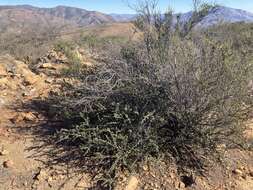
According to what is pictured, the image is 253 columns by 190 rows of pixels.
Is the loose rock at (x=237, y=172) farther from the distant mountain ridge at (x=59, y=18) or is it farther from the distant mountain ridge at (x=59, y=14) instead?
the distant mountain ridge at (x=59, y=14)

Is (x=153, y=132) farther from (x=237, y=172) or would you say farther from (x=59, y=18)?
(x=59, y=18)

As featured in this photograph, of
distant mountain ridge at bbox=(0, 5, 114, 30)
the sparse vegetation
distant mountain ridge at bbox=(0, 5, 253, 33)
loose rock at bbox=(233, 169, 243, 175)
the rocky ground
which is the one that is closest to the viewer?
the rocky ground

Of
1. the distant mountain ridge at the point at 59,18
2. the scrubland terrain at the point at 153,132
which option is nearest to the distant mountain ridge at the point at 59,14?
the distant mountain ridge at the point at 59,18

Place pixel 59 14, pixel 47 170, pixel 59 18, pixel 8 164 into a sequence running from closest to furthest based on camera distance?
1. pixel 47 170
2. pixel 8 164
3. pixel 59 18
4. pixel 59 14

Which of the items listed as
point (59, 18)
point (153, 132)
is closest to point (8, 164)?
point (153, 132)

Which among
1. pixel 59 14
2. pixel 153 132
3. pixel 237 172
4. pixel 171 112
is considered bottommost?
pixel 59 14

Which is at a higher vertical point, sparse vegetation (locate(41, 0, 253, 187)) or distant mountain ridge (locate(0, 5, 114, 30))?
sparse vegetation (locate(41, 0, 253, 187))

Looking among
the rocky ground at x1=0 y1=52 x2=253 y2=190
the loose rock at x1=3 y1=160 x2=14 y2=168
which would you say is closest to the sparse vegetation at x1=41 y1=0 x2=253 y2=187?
the rocky ground at x1=0 y1=52 x2=253 y2=190

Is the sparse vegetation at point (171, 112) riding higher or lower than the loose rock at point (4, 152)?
higher

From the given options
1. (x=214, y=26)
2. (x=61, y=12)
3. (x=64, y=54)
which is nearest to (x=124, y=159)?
(x=214, y=26)

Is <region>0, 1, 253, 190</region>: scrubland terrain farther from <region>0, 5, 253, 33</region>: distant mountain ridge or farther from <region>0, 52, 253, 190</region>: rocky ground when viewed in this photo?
<region>0, 5, 253, 33</region>: distant mountain ridge

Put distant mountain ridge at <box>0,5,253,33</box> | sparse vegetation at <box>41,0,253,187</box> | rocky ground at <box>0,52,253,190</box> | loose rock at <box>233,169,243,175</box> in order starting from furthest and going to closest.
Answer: distant mountain ridge at <box>0,5,253,33</box> < loose rock at <box>233,169,243,175</box> < sparse vegetation at <box>41,0,253,187</box> < rocky ground at <box>0,52,253,190</box>

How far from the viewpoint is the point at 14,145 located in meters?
5.03

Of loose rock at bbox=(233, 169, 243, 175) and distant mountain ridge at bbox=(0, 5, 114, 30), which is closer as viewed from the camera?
loose rock at bbox=(233, 169, 243, 175)
